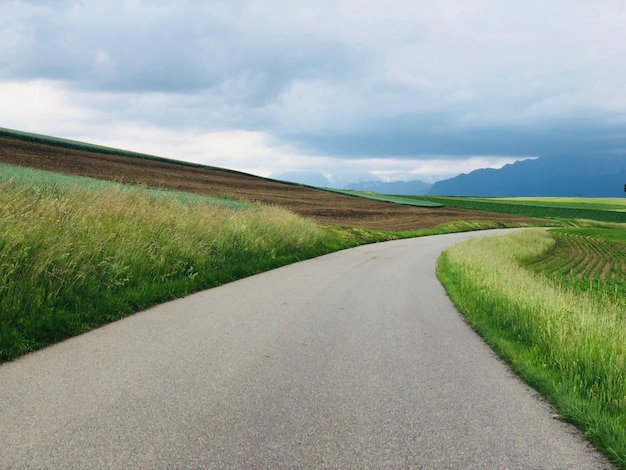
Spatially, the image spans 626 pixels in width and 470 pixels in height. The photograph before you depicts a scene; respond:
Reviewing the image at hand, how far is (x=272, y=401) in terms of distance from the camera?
5.12 m

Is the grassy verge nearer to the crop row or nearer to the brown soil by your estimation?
the crop row

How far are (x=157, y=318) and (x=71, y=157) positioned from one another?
44.4 m

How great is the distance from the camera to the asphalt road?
159 inches

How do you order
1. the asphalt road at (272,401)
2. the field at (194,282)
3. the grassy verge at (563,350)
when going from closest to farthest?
the asphalt road at (272,401) < the grassy verge at (563,350) < the field at (194,282)

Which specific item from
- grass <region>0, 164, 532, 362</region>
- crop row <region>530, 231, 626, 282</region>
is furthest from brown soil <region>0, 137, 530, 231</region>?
grass <region>0, 164, 532, 362</region>

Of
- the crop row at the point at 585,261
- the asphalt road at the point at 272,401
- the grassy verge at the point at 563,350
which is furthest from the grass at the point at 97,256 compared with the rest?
the crop row at the point at 585,261

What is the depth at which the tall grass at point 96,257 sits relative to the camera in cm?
751

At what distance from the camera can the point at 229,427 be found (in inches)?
176

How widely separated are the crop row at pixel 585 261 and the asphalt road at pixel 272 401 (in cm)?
1801

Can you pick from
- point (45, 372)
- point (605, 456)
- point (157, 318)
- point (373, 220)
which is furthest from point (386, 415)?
point (373, 220)

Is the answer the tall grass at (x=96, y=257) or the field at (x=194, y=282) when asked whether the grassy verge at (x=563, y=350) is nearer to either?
the field at (x=194, y=282)

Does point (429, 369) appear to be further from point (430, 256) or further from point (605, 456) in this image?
point (430, 256)

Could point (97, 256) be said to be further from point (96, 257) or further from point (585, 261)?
point (585, 261)

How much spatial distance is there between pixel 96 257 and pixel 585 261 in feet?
96.0
